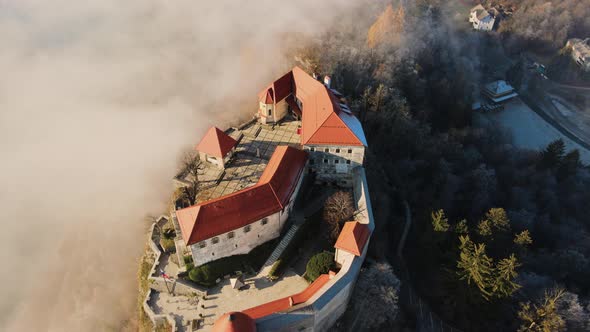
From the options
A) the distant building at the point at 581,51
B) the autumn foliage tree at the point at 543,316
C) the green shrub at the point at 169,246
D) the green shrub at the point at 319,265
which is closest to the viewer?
the autumn foliage tree at the point at 543,316

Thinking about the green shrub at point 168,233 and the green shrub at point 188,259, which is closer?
the green shrub at point 188,259

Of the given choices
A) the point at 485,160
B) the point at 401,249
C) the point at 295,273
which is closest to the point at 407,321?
the point at 401,249

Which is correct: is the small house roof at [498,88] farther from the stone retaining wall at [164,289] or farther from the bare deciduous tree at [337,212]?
the stone retaining wall at [164,289]

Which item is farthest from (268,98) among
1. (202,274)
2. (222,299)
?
(222,299)

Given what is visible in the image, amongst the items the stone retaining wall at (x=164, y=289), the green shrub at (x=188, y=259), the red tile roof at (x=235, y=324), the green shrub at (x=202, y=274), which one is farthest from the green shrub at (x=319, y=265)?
the green shrub at (x=188, y=259)

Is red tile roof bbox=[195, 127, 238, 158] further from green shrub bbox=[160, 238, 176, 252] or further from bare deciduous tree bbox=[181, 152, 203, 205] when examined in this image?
A: green shrub bbox=[160, 238, 176, 252]
